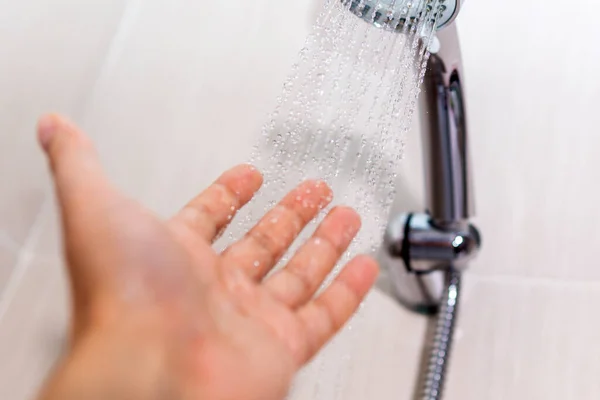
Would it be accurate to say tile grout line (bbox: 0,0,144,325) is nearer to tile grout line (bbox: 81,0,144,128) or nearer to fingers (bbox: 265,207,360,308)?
tile grout line (bbox: 81,0,144,128)

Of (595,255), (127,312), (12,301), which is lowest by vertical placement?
(12,301)

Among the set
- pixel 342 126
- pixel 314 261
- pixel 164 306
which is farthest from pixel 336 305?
pixel 342 126

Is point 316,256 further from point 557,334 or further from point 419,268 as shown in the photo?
point 557,334

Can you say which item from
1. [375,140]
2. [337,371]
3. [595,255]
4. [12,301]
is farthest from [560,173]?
[12,301]

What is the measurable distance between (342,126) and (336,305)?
29 cm

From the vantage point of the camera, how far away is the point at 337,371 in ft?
2.24

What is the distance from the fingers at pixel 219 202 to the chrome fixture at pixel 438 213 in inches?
6.2

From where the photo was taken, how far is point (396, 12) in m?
0.52

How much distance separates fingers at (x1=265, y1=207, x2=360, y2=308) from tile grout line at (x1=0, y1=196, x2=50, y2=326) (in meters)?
0.43

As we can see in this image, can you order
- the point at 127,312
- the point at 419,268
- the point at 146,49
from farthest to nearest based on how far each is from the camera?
the point at 146,49, the point at 419,268, the point at 127,312

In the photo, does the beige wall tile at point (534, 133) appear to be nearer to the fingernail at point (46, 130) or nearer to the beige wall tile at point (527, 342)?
the beige wall tile at point (527, 342)

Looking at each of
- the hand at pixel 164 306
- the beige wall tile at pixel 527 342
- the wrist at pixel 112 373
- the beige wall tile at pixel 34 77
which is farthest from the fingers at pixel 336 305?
the beige wall tile at pixel 34 77

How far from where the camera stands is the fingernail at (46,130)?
406 millimetres

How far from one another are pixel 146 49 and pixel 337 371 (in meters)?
0.45
